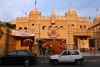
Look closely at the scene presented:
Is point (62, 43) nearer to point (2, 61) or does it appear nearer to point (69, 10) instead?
point (2, 61)

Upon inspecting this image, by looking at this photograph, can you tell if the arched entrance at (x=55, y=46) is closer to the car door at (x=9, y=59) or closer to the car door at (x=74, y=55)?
the car door at (x=74, y=55)

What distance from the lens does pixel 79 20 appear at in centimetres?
4550

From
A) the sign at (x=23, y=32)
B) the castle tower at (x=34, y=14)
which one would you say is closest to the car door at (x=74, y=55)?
the sign at (x=23, y=32)

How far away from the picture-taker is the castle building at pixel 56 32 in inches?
1164

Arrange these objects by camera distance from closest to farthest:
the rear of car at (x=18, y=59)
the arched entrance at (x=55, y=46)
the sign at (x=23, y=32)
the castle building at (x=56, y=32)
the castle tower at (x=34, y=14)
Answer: the rear of car at (x=18, y=59), the arched entrance at (x=55, y=46), the castle building at (x=56, y=32), the sign at (x=23, y=32), the castle tower at (x=34, y=14)

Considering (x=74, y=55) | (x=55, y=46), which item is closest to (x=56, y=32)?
→ (x=55, y=46)

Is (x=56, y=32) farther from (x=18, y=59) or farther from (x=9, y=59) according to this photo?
(x=9, y=59)

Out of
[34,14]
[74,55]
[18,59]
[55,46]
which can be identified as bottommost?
[18,59]

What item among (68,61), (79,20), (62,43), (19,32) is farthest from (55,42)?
(79,20)

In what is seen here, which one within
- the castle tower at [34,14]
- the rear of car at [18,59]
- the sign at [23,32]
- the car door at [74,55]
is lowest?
the rear of car at [18,59]

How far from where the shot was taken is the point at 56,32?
29.7 m

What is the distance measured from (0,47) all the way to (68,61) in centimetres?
1541

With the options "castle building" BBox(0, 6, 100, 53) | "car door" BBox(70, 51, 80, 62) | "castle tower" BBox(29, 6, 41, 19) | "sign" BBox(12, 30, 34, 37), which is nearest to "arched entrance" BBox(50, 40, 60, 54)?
"castle building" BBox(0, 6, 100, 53)

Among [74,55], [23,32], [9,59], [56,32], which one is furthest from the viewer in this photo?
[23,32]
